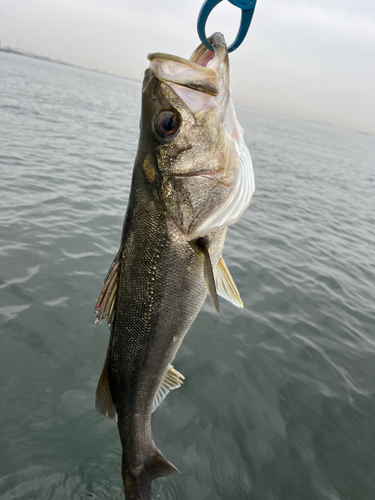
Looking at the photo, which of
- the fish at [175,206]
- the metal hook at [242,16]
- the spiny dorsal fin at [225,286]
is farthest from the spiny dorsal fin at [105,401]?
the metal hook at [242,16]

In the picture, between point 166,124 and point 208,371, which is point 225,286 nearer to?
point 166,124

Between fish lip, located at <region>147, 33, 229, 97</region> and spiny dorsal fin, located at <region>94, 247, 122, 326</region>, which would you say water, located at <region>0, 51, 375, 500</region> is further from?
fish lip, located at <region>147, 33, 229, 97</region>

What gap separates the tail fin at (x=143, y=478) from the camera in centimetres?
235

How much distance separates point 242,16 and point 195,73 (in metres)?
0.41

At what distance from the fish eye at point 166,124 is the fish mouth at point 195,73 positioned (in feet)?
0.36

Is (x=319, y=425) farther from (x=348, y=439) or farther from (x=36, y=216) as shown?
(x=36, y=216)

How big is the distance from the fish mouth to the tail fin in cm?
243

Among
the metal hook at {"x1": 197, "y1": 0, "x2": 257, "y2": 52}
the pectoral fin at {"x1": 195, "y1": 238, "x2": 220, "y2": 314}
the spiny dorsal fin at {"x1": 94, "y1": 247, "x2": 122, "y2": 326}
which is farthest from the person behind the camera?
the spiny dorsal fin at {"x1": 94, "y1": 247, "x2": 122, "y2": 326}

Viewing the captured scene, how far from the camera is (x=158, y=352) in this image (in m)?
2.15

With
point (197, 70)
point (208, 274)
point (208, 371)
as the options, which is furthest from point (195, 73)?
point (208, 371)

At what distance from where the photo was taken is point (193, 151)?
6.18ft

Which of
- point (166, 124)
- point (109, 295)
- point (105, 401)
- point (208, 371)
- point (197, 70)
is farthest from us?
point (208, 371)

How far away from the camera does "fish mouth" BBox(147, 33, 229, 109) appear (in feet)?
5.76

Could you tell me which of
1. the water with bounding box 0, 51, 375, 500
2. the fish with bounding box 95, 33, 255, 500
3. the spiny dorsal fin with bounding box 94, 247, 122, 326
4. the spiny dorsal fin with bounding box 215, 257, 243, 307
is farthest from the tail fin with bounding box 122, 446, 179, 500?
the spiny dorsal fin with bounding box 215, 257, 243, 307
